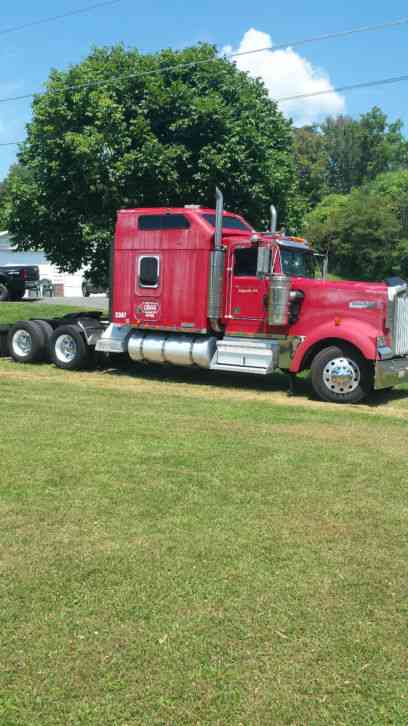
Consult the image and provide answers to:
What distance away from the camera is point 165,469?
22.3 ft

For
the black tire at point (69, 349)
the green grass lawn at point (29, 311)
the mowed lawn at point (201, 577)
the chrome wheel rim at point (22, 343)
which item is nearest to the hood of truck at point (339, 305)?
the mowed lawn at point (201, 577)

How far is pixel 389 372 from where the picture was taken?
1147 centimetres

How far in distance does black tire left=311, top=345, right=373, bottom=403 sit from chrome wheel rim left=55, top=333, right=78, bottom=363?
5667 mm

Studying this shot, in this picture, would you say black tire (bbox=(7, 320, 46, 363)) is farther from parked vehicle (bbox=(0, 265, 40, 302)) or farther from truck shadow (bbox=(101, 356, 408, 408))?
parked vehicle (bbox=(0, 265, 40, 302))

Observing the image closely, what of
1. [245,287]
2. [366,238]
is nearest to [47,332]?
[245,287]

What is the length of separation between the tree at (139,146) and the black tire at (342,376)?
240 inches

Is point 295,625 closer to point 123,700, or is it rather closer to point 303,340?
point 123,700

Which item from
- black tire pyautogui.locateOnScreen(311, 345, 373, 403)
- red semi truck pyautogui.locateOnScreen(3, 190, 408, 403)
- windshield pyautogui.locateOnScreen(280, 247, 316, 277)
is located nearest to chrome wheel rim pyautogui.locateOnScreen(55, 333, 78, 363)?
red semi truck pyautogui.locateOnScreen(3, 190, 408, 403)

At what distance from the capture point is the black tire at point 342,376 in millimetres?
11586

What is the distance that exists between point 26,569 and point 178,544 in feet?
3.41

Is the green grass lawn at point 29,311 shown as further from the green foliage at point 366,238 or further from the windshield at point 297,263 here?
the green foliage at point 366,238

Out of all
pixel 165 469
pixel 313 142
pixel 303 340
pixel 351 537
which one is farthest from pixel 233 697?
pixel 313 142

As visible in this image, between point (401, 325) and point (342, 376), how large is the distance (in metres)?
1.47

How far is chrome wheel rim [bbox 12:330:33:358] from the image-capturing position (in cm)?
1571
